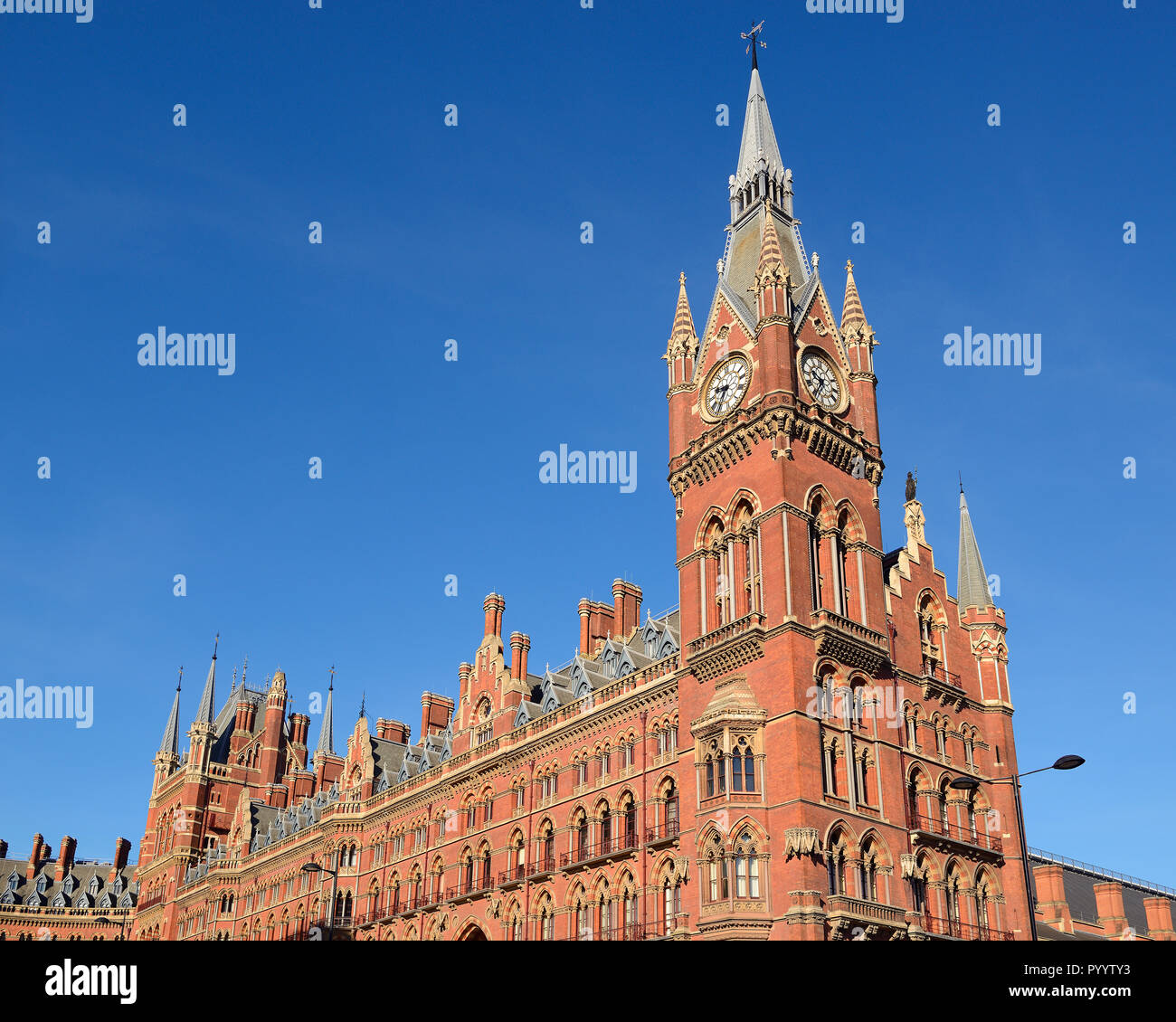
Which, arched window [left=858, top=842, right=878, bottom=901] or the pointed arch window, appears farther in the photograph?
arched window [left=858, top=842, right=878, bottom=901]

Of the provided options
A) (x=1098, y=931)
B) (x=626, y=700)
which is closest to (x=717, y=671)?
(x=626, y=700)

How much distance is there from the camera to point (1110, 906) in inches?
2749

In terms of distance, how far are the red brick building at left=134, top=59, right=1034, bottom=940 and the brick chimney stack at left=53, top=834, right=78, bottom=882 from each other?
2955 inches

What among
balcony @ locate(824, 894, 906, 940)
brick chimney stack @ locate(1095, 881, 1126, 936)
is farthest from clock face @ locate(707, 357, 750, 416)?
brick chimney stack @ locate(1095, 881, 1126, 936)

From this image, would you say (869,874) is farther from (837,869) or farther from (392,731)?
(392,731)

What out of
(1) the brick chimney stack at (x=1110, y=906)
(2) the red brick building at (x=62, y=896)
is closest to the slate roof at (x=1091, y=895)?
(1) the brick chimney stack at (x=1110, y=906)

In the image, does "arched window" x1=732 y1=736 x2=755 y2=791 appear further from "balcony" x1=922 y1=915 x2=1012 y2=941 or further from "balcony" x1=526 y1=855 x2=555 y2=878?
"balcony" x1=526 y1=855 x2=555 y2=878

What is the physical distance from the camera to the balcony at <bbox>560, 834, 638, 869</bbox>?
51750mm

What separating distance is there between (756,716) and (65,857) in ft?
370

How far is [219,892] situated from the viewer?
94.9 metres

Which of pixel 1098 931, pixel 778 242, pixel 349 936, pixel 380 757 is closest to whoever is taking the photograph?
pixel 778 242

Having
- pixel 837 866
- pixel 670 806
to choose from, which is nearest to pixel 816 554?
pixel 670 806

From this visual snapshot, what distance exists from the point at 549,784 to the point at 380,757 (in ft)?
84.6
